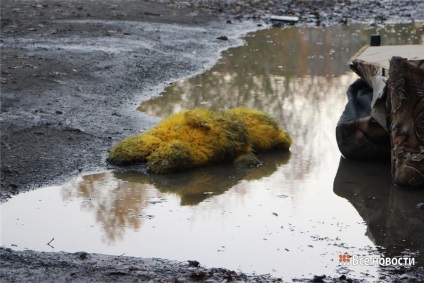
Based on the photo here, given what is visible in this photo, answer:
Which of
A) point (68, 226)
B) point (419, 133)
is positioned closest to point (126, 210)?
point (68, 226)

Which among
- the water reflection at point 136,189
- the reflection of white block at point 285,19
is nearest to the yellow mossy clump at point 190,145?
the water reflection at point 136,189

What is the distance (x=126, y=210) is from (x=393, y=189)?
2.02 metres

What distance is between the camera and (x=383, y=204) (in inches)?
252

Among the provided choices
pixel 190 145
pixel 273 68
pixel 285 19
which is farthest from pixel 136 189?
pixel 285 19

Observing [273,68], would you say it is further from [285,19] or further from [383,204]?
[383,204]

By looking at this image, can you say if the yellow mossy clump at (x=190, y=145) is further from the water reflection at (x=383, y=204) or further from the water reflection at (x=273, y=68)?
the water reflection at (x=273, y=68)

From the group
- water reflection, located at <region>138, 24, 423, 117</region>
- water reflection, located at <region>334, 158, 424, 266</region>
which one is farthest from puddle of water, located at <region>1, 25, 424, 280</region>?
water reflection, located at <region>138, 24, 423, 117</region>

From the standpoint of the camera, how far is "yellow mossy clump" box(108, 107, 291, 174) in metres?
7.04

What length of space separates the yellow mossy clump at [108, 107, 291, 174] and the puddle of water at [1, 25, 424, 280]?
0.35 feet

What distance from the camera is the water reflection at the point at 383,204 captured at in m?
5.65

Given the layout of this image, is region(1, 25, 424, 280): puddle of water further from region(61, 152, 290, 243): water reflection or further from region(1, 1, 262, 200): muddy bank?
region(1, 1, 262, 200): muddy bank

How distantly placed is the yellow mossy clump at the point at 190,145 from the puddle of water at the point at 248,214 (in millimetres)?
107

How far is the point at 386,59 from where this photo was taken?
7.87 meters

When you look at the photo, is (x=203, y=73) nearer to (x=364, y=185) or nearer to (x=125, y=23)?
(x=125, y=23)
